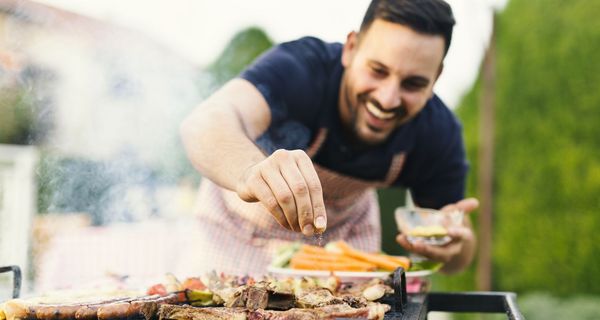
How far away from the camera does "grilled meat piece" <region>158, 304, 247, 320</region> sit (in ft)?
4.63

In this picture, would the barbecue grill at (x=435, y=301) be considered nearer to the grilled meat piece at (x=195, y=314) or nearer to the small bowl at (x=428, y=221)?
the small bowl at (x=428, y=221)

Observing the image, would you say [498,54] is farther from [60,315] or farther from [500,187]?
[60,315]

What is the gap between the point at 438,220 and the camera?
8.18ft

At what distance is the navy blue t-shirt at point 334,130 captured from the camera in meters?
2.53

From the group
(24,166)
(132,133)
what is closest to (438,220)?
(132,133)

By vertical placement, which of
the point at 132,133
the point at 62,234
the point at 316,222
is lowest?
the point at 62,234

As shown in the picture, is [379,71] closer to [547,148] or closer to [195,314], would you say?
[195,314]

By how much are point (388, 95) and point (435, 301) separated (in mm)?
800

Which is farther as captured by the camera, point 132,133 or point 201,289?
point 132,133

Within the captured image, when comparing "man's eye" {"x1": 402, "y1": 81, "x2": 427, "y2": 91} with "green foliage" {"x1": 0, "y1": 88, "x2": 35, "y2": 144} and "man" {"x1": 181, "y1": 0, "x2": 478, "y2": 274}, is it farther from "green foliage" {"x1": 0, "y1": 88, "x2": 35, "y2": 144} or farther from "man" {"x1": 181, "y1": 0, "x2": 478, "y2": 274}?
"green foliage" {"x1": 0, "y1": 88, "x2": 35, "y2": 144}

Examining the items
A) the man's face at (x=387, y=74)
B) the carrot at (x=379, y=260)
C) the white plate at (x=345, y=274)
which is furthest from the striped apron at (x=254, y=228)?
the white plate at (x=345, y=274)

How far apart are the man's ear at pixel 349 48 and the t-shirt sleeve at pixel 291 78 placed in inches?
4.2

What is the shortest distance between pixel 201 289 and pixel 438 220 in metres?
1.05

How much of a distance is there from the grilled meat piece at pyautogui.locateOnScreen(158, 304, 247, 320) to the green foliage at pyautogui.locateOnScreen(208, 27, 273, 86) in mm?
7580
